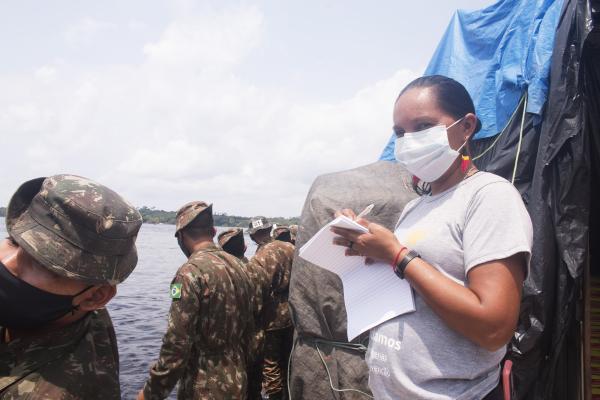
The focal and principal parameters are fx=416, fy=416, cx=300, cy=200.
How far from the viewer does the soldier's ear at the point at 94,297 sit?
4.61 feet

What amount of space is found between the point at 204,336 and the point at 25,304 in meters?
2.27

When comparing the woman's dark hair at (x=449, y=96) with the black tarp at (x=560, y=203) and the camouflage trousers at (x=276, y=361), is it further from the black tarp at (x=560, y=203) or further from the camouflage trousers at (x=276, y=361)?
the camouflage trousers at (x=276, y=361)

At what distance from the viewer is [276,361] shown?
19.9ft

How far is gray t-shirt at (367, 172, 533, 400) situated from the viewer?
1.27m

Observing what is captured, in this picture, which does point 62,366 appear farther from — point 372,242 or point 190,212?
point 190,212

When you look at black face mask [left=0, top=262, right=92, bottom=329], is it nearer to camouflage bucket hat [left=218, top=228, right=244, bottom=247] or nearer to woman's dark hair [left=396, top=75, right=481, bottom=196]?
woman's dark hair [left=396, top=75, right=481, bottom=196]

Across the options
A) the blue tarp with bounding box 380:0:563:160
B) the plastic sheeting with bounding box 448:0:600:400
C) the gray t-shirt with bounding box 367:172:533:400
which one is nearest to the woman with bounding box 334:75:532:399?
the gray t-shirt with bounding box 367:172:533:400

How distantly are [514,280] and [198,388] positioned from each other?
2.84 metres

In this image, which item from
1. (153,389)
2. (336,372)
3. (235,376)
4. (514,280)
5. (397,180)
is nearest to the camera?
(514,280)

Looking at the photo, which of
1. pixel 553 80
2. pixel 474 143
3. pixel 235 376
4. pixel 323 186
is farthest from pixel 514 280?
pixel 235 376

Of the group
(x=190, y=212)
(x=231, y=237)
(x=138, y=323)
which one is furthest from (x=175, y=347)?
(x=138, y=323)

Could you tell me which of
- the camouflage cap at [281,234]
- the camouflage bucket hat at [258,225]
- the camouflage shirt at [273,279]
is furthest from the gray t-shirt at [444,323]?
the camouflage cap at [281,234]

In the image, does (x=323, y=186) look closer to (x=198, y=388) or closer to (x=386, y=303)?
(x=386, y=303)

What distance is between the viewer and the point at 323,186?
275cm
